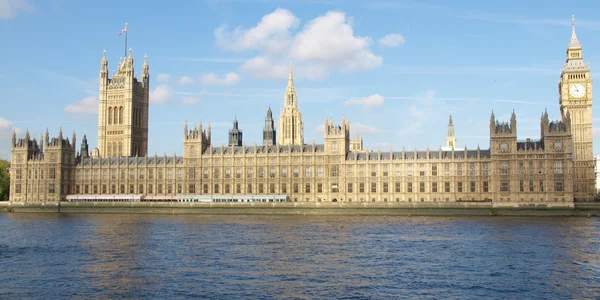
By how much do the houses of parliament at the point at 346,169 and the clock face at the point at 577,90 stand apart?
22cm

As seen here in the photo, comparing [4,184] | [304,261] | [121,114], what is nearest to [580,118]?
[304,261]

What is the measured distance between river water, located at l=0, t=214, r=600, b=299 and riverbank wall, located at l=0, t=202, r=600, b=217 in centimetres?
2451

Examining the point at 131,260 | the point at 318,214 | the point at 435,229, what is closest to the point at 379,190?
the point at 318,214

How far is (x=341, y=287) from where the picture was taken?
50844mm

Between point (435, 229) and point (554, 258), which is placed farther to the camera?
point (435, 229)

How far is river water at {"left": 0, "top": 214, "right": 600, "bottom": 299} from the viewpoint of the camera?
4969 cm

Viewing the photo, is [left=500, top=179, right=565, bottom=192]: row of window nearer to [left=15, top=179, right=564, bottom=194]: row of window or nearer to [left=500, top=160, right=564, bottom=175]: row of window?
[left=15, top=179, right=564, bottom=194]: row of window

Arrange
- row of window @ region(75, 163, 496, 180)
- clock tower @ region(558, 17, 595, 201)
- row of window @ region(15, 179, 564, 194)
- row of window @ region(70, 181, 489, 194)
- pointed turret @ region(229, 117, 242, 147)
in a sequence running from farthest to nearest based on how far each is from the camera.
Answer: pointed turret @ region(229, 117, 242, 147) < clock tower @ region(558, 17, 595, 201) < row of window @ region(75, 163, 496, 180) < row of window @ region(70, 181, 489, 194) < row of window @ region(15, 179, 564, 194)

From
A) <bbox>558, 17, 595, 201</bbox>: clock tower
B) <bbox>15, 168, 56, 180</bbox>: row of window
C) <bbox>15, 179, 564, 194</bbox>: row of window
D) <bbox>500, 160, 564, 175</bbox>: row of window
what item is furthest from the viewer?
<bbox>15, 168, 56, 180</bbox>: row of window

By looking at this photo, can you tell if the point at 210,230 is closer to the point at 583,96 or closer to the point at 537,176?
the point at 537,176

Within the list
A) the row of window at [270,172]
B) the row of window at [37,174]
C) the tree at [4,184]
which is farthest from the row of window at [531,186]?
the tree at [4,184]

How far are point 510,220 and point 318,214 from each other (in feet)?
125

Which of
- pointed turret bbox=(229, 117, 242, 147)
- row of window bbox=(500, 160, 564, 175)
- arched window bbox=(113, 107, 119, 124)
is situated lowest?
row of window bbox=(500, 160, 564, 175)

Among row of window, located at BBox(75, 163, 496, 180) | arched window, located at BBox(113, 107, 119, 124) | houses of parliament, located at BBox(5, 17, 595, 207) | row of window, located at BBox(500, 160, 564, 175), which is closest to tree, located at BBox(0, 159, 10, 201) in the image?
houses of parliament, located at BBox(5, 17, 595, 207)
